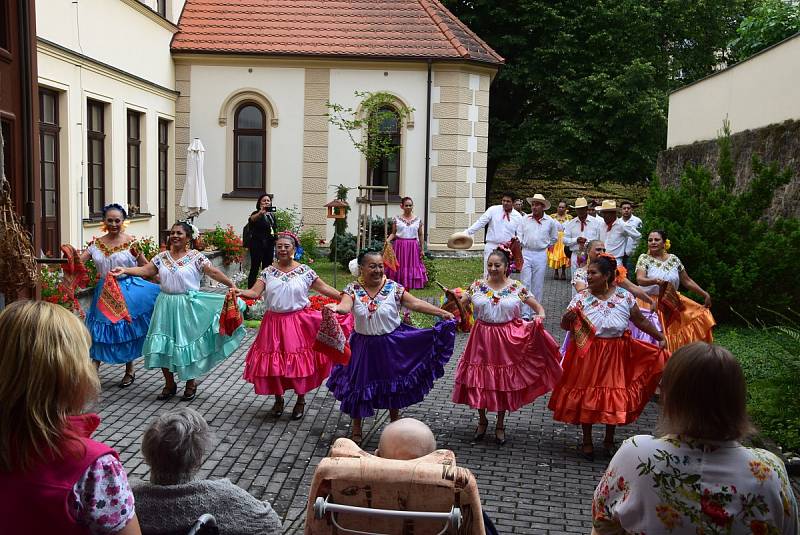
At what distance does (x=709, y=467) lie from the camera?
121 inches

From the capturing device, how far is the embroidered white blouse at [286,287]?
8891 millimetres

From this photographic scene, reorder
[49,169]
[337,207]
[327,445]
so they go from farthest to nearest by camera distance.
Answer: [337,207]
[49,169]
[327,445]

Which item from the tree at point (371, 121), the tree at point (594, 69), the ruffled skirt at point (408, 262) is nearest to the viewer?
the ruffled skirt at point (408, 262)

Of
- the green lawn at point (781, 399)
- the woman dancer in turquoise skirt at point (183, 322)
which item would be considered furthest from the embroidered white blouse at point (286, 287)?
the green lawn at point (781, 399)

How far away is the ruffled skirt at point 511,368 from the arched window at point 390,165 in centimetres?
1621

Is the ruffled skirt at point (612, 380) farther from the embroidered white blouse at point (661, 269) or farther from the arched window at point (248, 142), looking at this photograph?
the arched window at point (248, 142)

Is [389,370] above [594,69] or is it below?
below

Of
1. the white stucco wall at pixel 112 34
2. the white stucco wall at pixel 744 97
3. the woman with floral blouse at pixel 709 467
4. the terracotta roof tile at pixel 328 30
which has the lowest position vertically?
the woman with floral blouse at pixel 709 467

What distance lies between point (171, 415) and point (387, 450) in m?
0.90

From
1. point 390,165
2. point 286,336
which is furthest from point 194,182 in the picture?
point 286,336

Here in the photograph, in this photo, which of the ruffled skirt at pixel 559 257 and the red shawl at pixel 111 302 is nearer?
the red shawl at pixel 111 302

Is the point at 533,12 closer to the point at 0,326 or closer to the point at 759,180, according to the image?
the point at 759,180

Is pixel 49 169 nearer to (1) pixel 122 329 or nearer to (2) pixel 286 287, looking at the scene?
(1) pixel 122 329

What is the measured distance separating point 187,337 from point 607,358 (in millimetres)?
4245
